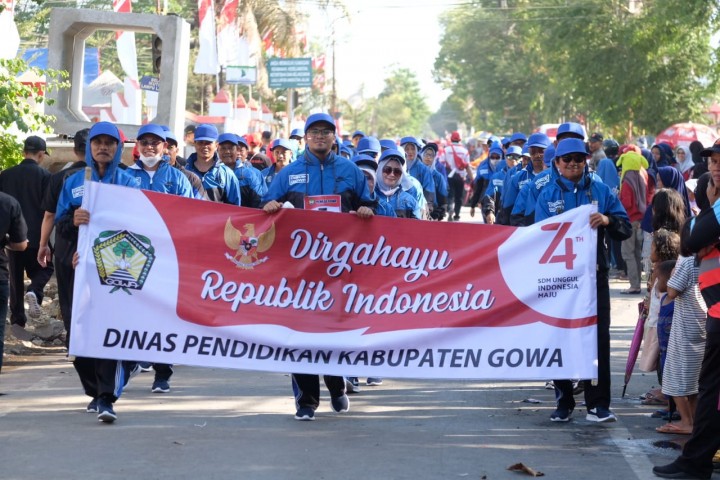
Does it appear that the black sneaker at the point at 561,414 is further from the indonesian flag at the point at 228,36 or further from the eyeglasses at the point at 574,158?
the indonesian flag at the point at 228,36

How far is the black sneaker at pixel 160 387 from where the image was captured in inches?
401

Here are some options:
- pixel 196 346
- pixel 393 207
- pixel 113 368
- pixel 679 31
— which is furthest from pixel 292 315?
pixel 679 31

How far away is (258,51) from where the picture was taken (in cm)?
4269

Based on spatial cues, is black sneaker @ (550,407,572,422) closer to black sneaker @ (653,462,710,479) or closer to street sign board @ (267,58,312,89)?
black sneaker @ (653,462,710,479)

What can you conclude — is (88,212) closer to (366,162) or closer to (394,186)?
(394,186)

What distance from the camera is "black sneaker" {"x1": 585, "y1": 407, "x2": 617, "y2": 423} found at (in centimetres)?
884

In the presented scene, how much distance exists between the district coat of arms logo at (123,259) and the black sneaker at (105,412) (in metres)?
0.76

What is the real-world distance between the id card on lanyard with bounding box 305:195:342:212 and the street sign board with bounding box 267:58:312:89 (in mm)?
36659

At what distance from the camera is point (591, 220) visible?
8.70m

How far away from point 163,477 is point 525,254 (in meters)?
2.98

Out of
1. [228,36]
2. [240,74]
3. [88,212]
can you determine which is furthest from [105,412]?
[240,74]

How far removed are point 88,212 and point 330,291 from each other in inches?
67.8

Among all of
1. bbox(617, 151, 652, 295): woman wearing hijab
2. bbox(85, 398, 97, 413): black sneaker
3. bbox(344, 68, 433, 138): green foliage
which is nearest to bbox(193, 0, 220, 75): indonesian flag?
bbox(617, 151, 652, 295): woman wearing hijab

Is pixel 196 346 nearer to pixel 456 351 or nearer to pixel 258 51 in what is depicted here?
pixel 456 351
